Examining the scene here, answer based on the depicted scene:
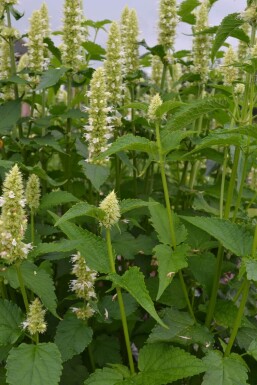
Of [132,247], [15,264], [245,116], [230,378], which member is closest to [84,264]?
[15,264]

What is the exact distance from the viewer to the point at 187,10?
12.0ft

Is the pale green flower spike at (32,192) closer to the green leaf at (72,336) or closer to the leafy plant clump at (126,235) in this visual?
the leafy plant clump at (126,235)

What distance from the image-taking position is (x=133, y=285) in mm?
1837

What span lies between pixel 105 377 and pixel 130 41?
87.1 inches

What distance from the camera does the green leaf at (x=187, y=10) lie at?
3.61 metres

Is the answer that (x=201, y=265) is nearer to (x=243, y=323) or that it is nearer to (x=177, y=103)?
(x=243, y=323)

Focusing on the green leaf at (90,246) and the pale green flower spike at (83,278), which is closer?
the green leaf at (90,246)

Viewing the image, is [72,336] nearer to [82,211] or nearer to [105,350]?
[105,350]

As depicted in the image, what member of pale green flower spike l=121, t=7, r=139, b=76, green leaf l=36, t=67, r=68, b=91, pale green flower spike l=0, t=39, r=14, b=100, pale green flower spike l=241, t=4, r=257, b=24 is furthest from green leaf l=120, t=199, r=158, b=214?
pale green flower spike l=0, t=39, r=14, b=100

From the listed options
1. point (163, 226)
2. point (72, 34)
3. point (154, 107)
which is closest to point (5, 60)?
point (72, 34)

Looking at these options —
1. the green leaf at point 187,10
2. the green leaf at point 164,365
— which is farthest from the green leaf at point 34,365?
the green leaf at point 187,10

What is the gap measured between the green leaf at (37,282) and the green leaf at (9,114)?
999 millimetres

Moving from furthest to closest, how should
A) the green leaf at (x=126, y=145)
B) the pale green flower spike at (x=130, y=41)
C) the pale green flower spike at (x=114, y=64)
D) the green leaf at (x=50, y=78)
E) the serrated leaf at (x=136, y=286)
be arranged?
the pale green flower spike at (x=130, y=41) → the pale green flower spike at (x=114, y=64) → the green leaf at (x=50, y=78) → the green leaf at (x=126, y=145) → the serrated leaf at (x=136, y=286)

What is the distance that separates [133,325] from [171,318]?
24.6 inches
